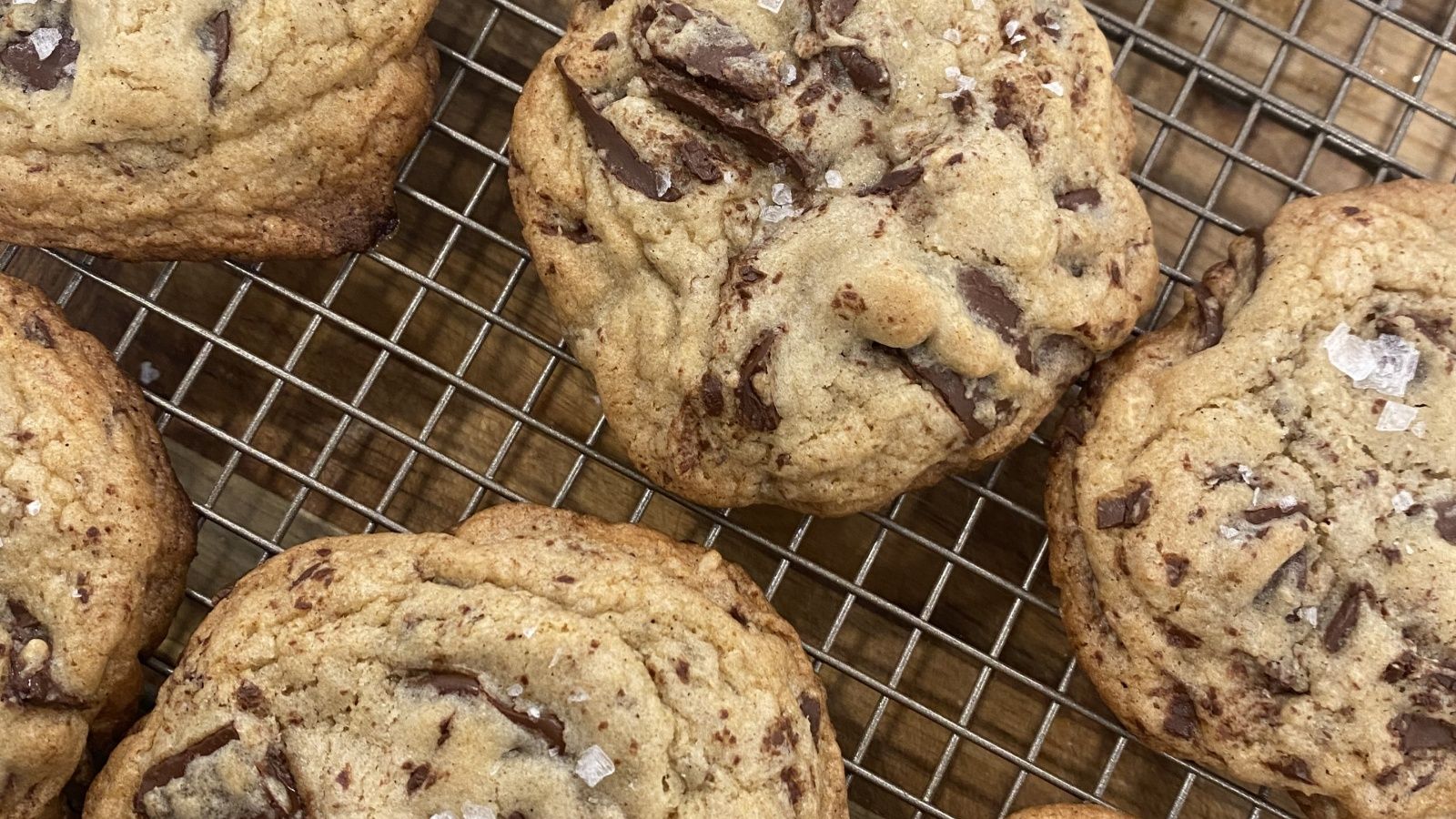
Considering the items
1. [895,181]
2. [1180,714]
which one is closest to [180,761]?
[895,181]

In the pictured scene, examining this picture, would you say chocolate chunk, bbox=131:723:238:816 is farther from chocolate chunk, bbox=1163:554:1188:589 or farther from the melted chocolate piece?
chocolate chunk, bbox=1163:554:1188:589

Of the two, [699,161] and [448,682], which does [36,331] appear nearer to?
[448,682]

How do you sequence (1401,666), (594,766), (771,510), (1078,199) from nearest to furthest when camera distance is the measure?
(594,766)
(1401,666)
(1078,199)
(771,510)

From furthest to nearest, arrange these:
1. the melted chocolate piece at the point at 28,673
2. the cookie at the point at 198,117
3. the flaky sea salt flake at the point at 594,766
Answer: the cookie at the point at 198,117
the melted chocolate piece at the point at 28,673
the flaky sea salt flake at the point at 594,766

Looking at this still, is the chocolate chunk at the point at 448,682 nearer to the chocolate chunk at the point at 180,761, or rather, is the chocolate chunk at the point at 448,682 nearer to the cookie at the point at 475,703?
the cookie at the point at 475,703

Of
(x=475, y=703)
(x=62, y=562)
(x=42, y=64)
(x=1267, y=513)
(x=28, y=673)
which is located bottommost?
(x=28, y=673)

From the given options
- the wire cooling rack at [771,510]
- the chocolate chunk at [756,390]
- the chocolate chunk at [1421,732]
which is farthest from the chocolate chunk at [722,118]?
the chocolate chunk at [1421,732]

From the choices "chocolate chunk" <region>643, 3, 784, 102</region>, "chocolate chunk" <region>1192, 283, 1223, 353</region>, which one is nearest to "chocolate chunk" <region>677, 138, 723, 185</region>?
"chocolate chunk" <region>643, 3, 784, 102</region>
